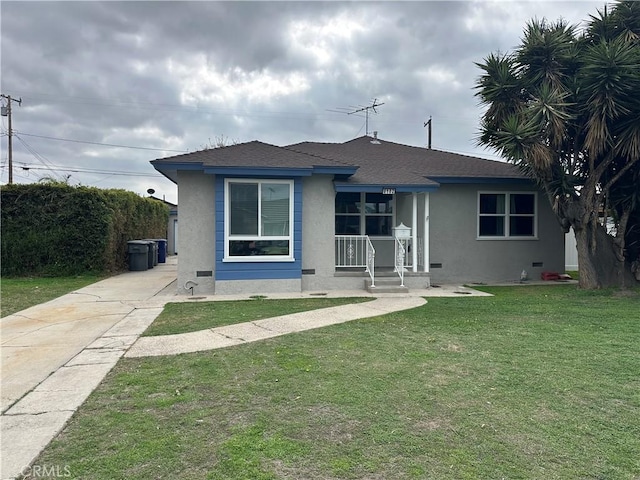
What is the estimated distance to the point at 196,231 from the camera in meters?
10.8

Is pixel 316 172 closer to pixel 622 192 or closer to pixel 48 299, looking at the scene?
pixel 48 299

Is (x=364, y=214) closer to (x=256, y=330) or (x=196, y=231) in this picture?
(x=196, y=231)

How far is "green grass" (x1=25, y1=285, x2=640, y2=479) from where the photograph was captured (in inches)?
112

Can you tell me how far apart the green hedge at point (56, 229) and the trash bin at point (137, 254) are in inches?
62.5

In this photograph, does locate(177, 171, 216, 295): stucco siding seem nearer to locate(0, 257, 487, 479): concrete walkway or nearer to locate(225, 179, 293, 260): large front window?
Result: locate(225, 179, 293, 260): large front window

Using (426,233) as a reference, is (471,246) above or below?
below

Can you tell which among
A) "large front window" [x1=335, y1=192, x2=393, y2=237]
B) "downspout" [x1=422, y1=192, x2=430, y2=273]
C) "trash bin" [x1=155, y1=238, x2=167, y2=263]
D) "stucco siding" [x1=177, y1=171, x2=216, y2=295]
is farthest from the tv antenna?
"trash bin" [x1=155, y1=238, x2=167, y2=263]

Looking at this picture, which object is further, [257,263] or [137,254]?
[137,254]

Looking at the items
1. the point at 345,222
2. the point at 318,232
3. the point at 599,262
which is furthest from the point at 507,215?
the point at 318,232

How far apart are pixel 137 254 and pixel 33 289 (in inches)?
208

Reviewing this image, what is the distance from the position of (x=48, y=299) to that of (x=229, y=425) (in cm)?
861

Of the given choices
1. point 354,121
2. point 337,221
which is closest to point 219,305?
point 337,221

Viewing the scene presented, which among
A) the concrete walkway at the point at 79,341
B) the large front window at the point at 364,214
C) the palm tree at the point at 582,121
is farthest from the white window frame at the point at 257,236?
→ the palm tree at the point at 582,121

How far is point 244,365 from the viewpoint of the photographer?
5.02 metres
